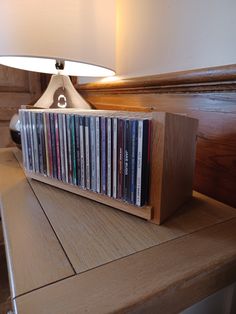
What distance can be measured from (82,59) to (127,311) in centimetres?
60

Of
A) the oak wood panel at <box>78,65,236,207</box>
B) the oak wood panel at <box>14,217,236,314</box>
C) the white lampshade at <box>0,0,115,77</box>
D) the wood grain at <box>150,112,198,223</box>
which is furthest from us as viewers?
the white lampshade at <box>0,0,115,77</box>

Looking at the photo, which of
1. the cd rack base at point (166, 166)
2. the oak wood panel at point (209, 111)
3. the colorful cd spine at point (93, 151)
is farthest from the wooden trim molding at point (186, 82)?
the colorful cd spine at point (93, 151)

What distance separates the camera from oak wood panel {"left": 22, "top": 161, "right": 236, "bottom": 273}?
0.30 m

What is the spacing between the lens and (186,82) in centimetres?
54

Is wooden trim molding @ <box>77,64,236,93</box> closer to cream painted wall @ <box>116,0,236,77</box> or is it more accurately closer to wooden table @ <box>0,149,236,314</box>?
cream painted wall @ <box>116,0,236,77</box>

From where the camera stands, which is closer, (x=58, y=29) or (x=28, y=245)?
(x=28, y=245)

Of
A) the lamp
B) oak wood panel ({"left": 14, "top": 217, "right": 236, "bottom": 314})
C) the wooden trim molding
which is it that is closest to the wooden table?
oak wood panel ({"left": 14, "top": 217, "right": 236, "bottom": 314})

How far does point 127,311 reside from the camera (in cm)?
22

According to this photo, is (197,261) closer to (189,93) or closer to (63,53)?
(189,93)

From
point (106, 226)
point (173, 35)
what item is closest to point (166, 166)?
point (106, 226)

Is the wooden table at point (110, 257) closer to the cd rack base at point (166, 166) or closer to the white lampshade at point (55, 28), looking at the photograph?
the cd rack base at point (166, 166)

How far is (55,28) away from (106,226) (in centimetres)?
53

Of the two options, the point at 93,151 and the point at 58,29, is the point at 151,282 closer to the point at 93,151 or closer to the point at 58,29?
the point at 93,151

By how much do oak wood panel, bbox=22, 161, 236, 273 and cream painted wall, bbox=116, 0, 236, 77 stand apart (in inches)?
12.5
